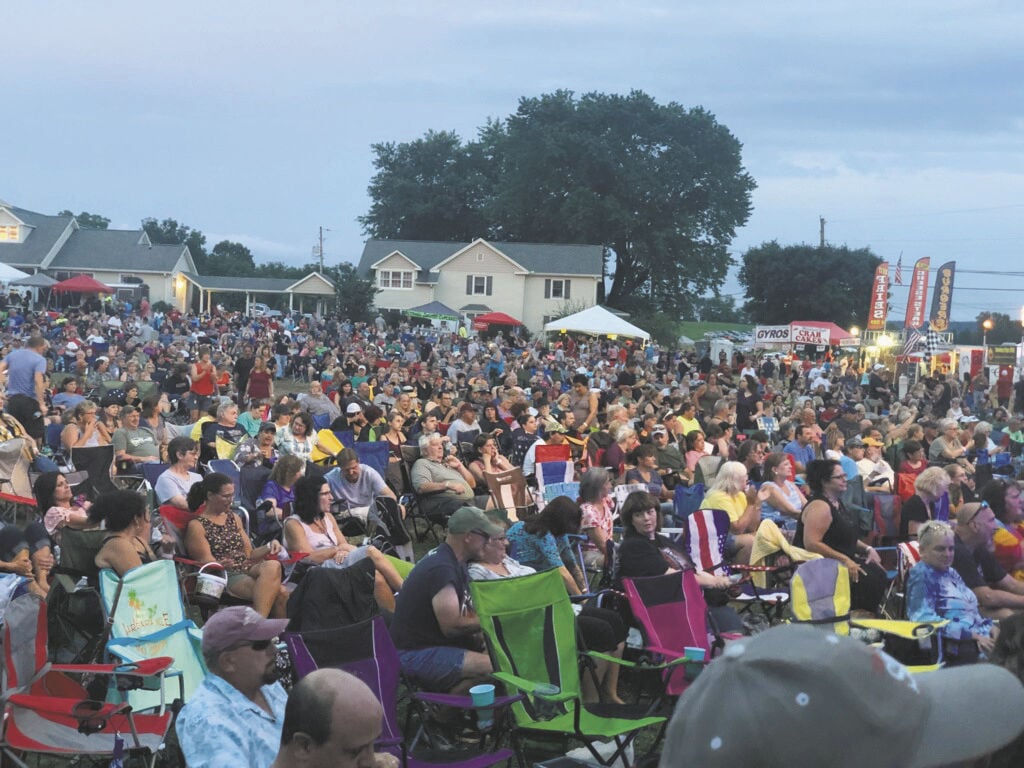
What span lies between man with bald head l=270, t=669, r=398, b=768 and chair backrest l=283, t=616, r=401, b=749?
6.54 ft

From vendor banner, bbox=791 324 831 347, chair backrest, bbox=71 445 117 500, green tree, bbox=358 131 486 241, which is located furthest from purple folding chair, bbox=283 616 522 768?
green tree, bbox=358 131 486 241

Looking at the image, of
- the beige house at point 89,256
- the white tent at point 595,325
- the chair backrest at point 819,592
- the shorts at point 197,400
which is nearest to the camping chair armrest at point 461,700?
the chair backrest at point 819,592

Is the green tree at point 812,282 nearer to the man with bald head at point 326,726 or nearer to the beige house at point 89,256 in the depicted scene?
the beige house at point 89,256

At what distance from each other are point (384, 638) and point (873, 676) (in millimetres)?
3949

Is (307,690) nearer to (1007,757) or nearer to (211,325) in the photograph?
(1007,757)

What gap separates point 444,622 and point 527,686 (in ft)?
2.12

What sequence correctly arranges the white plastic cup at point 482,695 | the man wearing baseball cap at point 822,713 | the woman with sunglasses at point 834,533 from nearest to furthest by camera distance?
the man wearing baseball cap at point 822,713 → the white plastic cup at point 482,695 → the woman with sunglasses at point 834,533

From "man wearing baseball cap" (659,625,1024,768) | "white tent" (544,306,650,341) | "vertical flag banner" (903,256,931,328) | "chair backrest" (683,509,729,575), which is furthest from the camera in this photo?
"vertical flag banner" (903,256,931,328)

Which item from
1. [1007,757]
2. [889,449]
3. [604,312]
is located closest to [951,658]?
[1007,757]

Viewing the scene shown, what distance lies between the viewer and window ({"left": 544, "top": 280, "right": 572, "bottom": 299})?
60.0 metres

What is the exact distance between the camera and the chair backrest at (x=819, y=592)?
6.32m

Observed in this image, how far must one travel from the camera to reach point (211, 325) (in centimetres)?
4003

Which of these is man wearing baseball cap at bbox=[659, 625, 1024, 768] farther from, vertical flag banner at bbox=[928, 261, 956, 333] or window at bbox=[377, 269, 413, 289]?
window at bbox=[377, 269, 413, 289]

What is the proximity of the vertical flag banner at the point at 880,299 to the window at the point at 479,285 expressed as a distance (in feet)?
75.9
